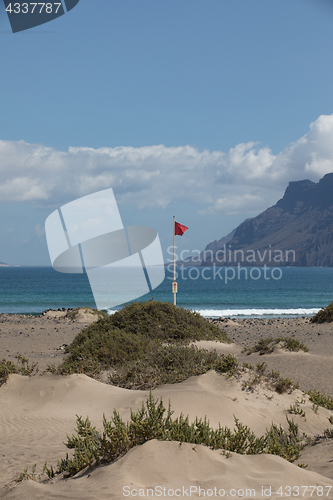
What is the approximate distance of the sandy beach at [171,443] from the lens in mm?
3652

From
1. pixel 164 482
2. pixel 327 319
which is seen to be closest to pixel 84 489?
pixel 164 482

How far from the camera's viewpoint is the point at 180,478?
3730 mm

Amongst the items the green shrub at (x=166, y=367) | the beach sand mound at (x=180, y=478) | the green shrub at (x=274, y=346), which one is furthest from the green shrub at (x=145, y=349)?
the beach sand mound at (x=180, y=478)

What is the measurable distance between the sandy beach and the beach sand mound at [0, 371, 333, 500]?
0.01m

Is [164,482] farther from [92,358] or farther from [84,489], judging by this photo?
[92,358]

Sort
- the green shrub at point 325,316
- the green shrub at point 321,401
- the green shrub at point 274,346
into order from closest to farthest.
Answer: the green shrub at point 321,401, the green shrub at point 274,346, the green shrub at point 325,316

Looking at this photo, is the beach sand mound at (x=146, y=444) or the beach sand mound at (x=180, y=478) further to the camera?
the beach sand mound at (x=146, y=444)

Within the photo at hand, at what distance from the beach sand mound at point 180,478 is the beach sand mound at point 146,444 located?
11 mm

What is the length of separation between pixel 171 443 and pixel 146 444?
32 centimetres

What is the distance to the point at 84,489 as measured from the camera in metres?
3.58

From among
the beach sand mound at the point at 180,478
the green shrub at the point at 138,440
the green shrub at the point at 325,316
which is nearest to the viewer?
the beach sand mound at the point at 180,478

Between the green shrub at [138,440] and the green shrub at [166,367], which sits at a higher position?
the green shrub at [138,440]

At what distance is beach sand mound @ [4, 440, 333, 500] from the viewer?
11.4ft

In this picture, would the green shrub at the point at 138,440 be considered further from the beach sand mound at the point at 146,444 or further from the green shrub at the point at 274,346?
the green shrub at the point at 274,346
